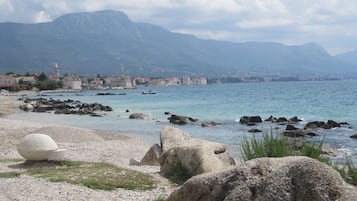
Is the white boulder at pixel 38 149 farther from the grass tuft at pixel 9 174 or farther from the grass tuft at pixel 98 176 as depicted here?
the grass tuft at pixel 9 174

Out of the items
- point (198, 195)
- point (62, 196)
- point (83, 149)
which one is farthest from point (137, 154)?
point (198, 195)

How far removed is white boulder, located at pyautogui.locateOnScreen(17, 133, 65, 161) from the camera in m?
16.3

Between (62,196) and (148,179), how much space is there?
9.72 ft

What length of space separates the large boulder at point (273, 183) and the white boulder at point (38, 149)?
31.4 ft

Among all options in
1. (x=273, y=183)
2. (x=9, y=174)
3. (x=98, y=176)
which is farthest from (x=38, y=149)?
(x=273, y=183)

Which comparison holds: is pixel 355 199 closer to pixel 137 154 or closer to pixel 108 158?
pixel 108 158

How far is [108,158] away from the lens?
21.6 meters

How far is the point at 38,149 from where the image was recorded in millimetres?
16250

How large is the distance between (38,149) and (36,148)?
0.07 metres

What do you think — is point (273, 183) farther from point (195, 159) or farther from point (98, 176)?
point (98, 176)

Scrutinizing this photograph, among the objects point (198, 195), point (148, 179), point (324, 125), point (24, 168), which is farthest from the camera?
point (324, 125)

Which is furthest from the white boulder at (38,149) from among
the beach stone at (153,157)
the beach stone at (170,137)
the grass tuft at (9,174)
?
the beach stone at (170,137)

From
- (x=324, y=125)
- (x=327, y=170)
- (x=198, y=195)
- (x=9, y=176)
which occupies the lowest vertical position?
(x=324, y=125)

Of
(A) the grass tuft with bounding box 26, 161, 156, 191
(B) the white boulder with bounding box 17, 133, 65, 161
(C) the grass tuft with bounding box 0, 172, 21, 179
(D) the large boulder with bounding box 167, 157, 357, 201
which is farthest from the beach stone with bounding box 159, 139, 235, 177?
(D) the large boulder with bounding box 167, 157, 357, 201
